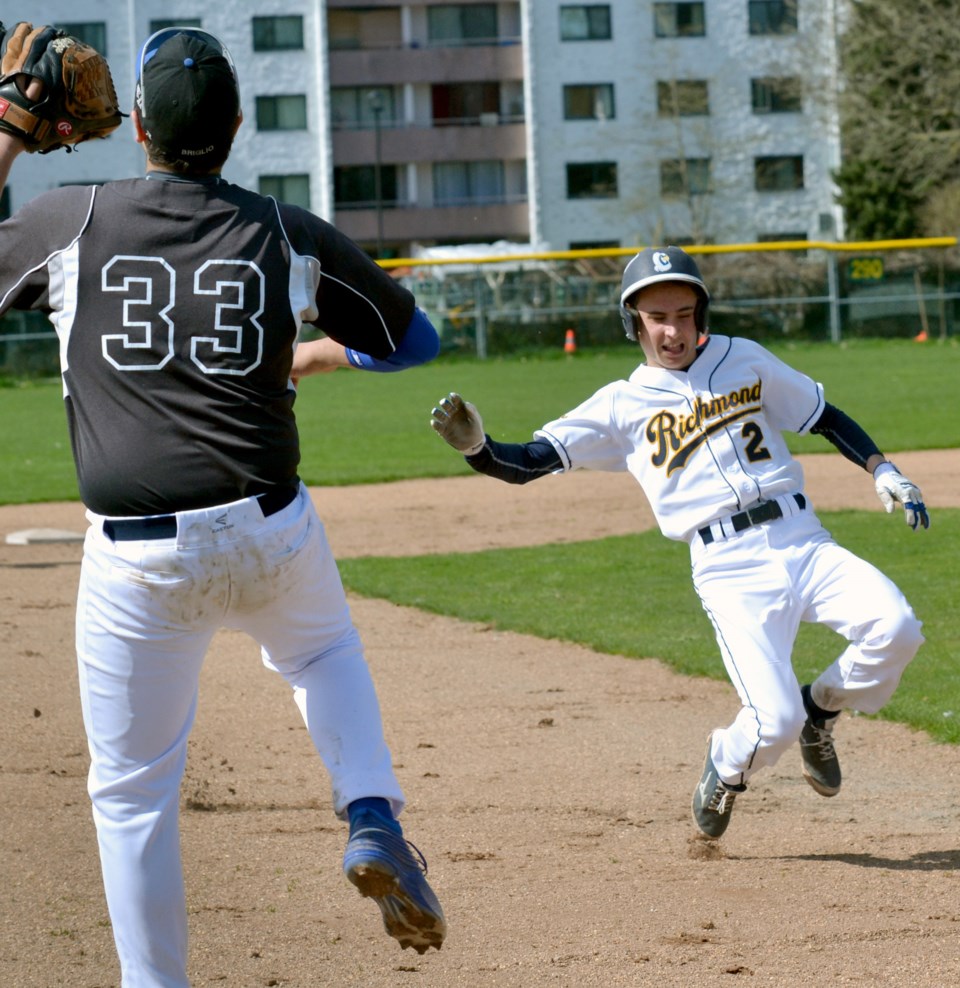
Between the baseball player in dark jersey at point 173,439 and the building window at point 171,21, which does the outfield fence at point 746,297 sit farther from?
the baseball player in dark jersey at point 173,439

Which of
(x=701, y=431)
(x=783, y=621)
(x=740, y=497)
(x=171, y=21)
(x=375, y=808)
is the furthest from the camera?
(x=171, y=21)

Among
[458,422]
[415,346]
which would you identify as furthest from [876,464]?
[415,346]

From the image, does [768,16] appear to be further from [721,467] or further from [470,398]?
[721,467]

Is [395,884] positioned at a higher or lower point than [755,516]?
lower

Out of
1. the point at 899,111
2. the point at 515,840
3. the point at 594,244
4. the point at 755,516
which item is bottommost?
the point at 515,840

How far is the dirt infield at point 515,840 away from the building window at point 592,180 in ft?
151

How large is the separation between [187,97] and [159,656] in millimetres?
1029

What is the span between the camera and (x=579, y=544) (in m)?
10.5

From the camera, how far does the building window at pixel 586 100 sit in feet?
171

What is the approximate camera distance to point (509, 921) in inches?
147

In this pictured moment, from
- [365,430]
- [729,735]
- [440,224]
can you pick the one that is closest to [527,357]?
[365,430]

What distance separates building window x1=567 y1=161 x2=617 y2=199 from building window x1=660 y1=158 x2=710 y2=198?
1715mm

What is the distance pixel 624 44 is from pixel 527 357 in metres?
24.8

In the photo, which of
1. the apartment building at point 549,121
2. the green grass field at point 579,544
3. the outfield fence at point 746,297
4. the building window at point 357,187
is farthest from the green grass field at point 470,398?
the building window at point 357,187
